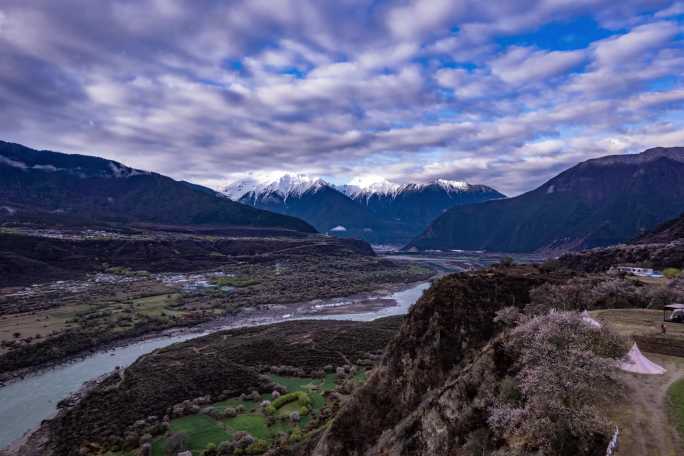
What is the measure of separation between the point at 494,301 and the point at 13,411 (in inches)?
1688

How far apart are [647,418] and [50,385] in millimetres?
52338

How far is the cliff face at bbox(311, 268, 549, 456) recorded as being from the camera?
1784 centimetres

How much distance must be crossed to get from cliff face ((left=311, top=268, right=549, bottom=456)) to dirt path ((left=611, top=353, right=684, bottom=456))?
14.1 feet

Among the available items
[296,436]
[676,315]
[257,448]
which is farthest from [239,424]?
[676,315]

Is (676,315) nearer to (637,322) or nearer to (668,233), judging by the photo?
(637,322)

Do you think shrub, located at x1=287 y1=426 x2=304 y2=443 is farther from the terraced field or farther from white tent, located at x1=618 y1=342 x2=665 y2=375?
white tent, located at x1=618 y1=342 x2=665 y2=375

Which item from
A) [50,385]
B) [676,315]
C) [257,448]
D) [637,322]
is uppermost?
[676,315]

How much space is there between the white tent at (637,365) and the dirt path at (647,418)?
179 millimetres

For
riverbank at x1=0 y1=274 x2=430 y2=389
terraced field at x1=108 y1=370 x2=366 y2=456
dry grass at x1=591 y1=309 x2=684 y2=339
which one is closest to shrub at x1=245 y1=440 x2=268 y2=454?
terraced field at x1=108 y1=370 x2=366 y2=456

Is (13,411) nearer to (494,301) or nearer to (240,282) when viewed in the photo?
(494,301)

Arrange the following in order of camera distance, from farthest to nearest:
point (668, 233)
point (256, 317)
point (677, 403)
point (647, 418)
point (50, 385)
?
point (668, 233), point (256, 317), point (50, 385), point (677, 403), point (647, 418)

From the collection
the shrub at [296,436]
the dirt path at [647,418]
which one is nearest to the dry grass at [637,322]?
the dirt path at [647,418]

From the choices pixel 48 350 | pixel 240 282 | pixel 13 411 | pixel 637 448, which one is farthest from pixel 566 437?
pixel 240 282

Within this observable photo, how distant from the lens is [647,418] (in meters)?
13.1
